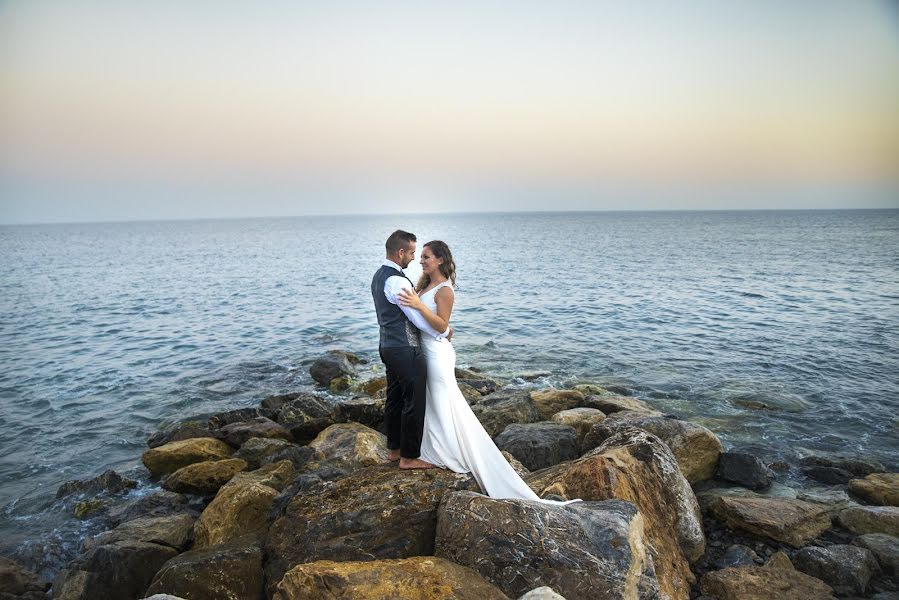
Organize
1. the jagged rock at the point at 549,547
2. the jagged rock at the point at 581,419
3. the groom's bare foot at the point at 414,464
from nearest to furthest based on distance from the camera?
the jagged rock at the point at 549,547 < the groom's bare foot at the point at 414,464 < the jagged rock at the point at 581,419

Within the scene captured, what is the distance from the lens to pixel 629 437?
26.7ft

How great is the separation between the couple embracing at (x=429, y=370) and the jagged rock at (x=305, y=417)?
6.64 meters

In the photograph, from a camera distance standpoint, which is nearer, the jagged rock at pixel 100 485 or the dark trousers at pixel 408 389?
the dark trousers at pixel 408 389

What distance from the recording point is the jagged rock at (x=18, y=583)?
7.32 metres

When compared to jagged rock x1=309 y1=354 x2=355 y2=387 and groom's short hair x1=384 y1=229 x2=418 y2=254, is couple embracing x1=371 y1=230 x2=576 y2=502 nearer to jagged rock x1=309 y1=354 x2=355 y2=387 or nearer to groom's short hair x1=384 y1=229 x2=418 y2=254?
groom's short hair x1=384 y1=229 x2=418 y2=254

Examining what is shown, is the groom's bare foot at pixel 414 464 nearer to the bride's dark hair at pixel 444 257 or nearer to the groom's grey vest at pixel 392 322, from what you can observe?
the groom's grey vest at pixel 392 322

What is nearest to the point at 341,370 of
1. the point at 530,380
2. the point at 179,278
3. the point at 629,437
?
the point at 530,380

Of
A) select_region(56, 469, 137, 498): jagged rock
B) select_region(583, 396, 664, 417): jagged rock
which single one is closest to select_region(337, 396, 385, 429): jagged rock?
select_region(56, 469, 137, 498): jagged rock

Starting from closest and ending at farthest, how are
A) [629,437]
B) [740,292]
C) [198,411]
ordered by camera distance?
[629,437] → [198,411] → [740,292]

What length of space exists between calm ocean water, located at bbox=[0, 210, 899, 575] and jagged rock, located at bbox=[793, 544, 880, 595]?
18.0ft

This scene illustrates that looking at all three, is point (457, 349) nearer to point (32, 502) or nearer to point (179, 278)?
point (32, 502)

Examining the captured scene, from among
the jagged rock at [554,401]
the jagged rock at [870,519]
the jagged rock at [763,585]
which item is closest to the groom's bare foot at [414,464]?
the jagged rock at [763,585]

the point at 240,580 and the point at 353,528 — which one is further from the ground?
the point at 353,528

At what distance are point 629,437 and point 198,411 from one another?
506 inches
